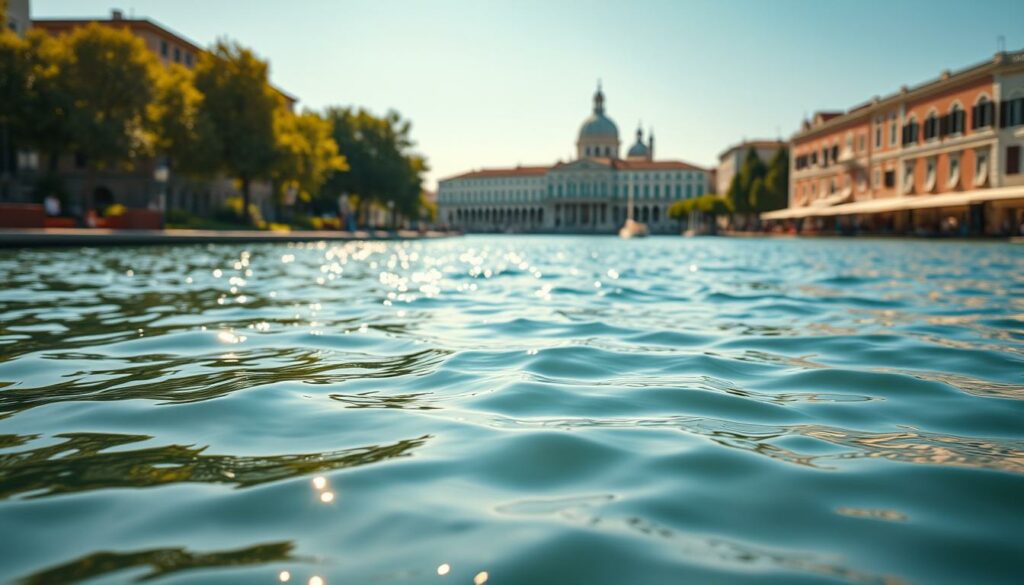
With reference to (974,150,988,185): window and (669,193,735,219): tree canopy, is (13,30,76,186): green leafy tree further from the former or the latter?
(669,193,735,219): tree canopy

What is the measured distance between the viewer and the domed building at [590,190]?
428ft

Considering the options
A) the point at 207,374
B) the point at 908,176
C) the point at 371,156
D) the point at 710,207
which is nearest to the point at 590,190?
the point at 710,207

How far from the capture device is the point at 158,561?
5.72 feet

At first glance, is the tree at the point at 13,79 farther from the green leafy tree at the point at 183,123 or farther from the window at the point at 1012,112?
the window at the point at 1012,112

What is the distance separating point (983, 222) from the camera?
3628 cm

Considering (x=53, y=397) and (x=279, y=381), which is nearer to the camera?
(x=53, y=397)

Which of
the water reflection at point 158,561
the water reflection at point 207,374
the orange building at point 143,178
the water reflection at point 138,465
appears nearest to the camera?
the water reflection at point 158,561

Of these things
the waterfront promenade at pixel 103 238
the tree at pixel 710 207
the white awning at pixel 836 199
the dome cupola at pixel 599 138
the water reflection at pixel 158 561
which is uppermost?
the dome cupola at pixel 599 138

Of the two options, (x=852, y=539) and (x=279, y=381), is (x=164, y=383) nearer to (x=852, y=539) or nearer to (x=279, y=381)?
(x=279, y=381)

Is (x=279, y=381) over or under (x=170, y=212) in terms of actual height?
under

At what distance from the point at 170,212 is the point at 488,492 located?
36101 millimetres

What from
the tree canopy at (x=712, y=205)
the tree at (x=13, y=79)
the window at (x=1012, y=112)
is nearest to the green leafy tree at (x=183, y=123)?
the tree at (x=13, y=79)

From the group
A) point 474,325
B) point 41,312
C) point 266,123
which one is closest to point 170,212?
point 266,123

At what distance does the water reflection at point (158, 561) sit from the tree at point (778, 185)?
67.1m
